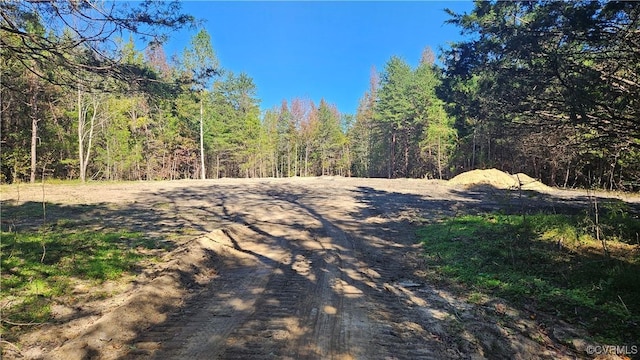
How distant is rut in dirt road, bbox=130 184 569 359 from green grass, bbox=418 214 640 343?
0.71 m

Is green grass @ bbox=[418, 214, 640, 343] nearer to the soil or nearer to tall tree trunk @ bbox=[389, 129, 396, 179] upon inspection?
the soil

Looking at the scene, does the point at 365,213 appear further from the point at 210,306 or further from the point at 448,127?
the point at 448,127

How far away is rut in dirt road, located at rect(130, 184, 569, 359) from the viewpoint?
3.49m

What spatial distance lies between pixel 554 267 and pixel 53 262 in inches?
325

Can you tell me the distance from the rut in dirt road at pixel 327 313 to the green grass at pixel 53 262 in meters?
1.61

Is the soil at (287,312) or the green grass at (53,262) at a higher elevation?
the green grass at (53,262)

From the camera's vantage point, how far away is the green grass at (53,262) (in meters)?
4.41

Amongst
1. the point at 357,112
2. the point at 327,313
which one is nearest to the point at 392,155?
the point at 357,112

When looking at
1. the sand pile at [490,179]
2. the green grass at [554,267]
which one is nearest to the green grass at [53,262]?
the green grass at [554,267]

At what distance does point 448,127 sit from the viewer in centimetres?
4041

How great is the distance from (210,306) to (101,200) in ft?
37.7

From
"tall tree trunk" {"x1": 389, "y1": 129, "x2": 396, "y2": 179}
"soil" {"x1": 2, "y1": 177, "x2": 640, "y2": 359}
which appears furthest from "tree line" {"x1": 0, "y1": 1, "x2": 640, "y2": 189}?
"soil" {"x1": 2, "y1": 177, "x2": 640, "y2": 359}

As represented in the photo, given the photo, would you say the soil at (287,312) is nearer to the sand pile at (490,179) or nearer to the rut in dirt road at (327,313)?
the rut in dirt road at (327,313)

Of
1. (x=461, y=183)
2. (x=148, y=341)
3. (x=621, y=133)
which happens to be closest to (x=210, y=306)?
(x=148, y=341)
